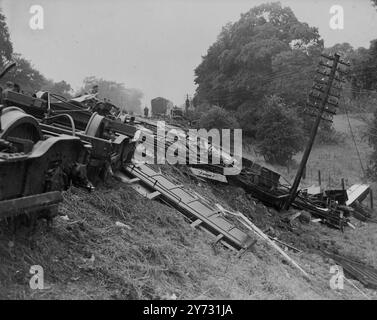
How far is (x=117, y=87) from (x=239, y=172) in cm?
6822

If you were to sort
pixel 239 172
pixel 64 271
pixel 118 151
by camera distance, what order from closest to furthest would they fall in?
pixel 64 271
pixel 118 151
pixel 239 172

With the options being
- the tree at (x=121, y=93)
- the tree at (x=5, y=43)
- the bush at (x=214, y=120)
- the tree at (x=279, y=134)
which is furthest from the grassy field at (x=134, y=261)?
the tree at (x=121, y=93)

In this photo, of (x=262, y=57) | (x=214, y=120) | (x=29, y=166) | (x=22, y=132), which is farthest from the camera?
(x=262, y=57)

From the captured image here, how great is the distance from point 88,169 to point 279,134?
2219 cm

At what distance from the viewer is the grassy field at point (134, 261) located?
137 inches

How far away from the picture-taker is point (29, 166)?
3.31m

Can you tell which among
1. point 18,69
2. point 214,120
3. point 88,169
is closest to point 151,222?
A: point 88,169

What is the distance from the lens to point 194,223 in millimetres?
6793

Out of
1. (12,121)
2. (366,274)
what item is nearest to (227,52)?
(366,274)

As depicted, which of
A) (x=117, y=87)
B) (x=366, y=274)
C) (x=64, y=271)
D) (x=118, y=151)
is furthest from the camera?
(x=117, y=87)

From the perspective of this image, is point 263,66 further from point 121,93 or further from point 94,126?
point 121,93

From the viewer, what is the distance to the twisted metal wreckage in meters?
3.27

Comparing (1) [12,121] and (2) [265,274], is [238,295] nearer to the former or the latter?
(2) [265,274]

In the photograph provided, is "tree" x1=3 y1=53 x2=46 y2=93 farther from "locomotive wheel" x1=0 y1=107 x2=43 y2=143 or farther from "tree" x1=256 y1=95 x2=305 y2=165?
"locomotive wheel" x1=0 y1=107 x2=43 y2=143
